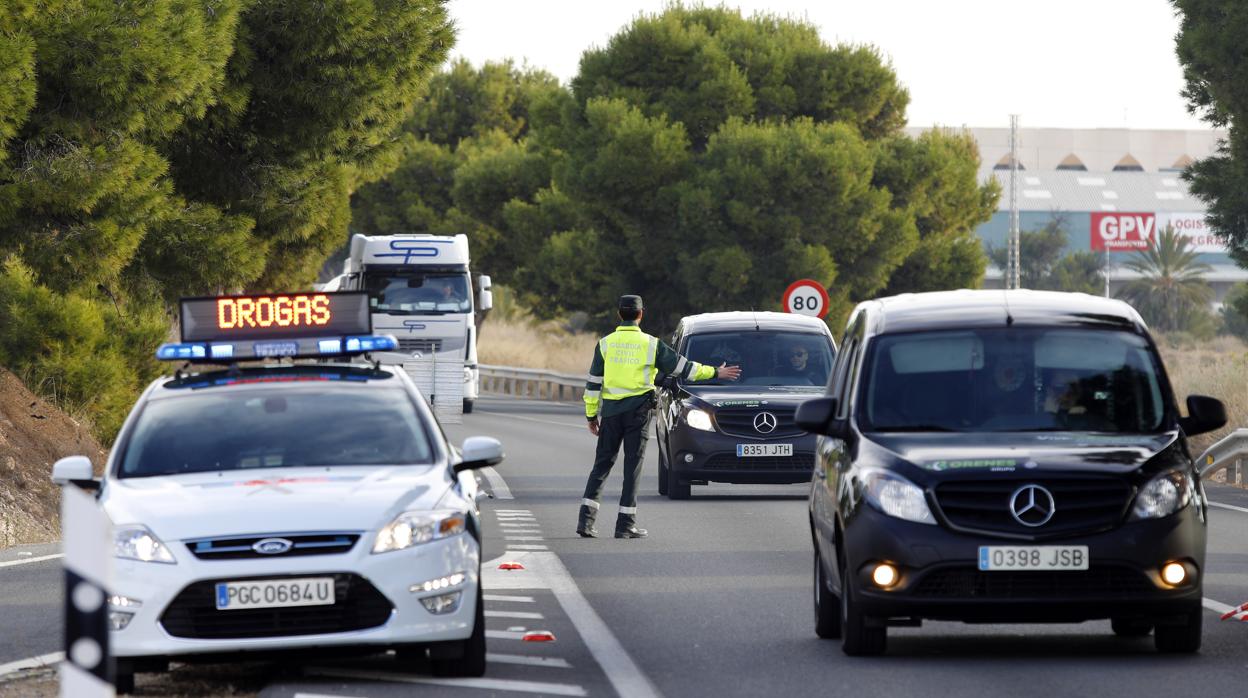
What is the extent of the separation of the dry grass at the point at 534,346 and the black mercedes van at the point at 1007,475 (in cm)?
4564

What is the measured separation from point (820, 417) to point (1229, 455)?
13.4 meters

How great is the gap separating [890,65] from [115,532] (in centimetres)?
4335

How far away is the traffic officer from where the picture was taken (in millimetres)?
16047

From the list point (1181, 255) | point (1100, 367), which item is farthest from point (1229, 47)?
point (1181, 255)

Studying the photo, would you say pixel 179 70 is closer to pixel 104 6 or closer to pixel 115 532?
pixel 104 6

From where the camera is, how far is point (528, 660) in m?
9.88

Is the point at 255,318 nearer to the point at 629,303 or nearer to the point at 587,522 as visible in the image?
A: the point at 629,303

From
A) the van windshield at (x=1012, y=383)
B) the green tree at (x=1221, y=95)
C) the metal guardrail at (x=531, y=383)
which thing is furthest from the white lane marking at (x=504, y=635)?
the metal guardrail at (x=531, y=383)

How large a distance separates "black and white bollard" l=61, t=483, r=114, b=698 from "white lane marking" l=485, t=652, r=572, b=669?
4.51 meters

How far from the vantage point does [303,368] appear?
425 inches

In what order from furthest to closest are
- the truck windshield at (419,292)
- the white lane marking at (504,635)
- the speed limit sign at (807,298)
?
the truck windshield at (419,292), the speed limit sign at (807,298), the white lane marking at (504,635)

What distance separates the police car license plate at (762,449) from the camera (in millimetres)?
19766

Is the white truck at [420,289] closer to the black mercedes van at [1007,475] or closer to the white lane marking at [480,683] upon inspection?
the black mercedes van at [1007,475]

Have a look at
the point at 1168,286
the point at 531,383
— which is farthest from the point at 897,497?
the point at 1168,286
